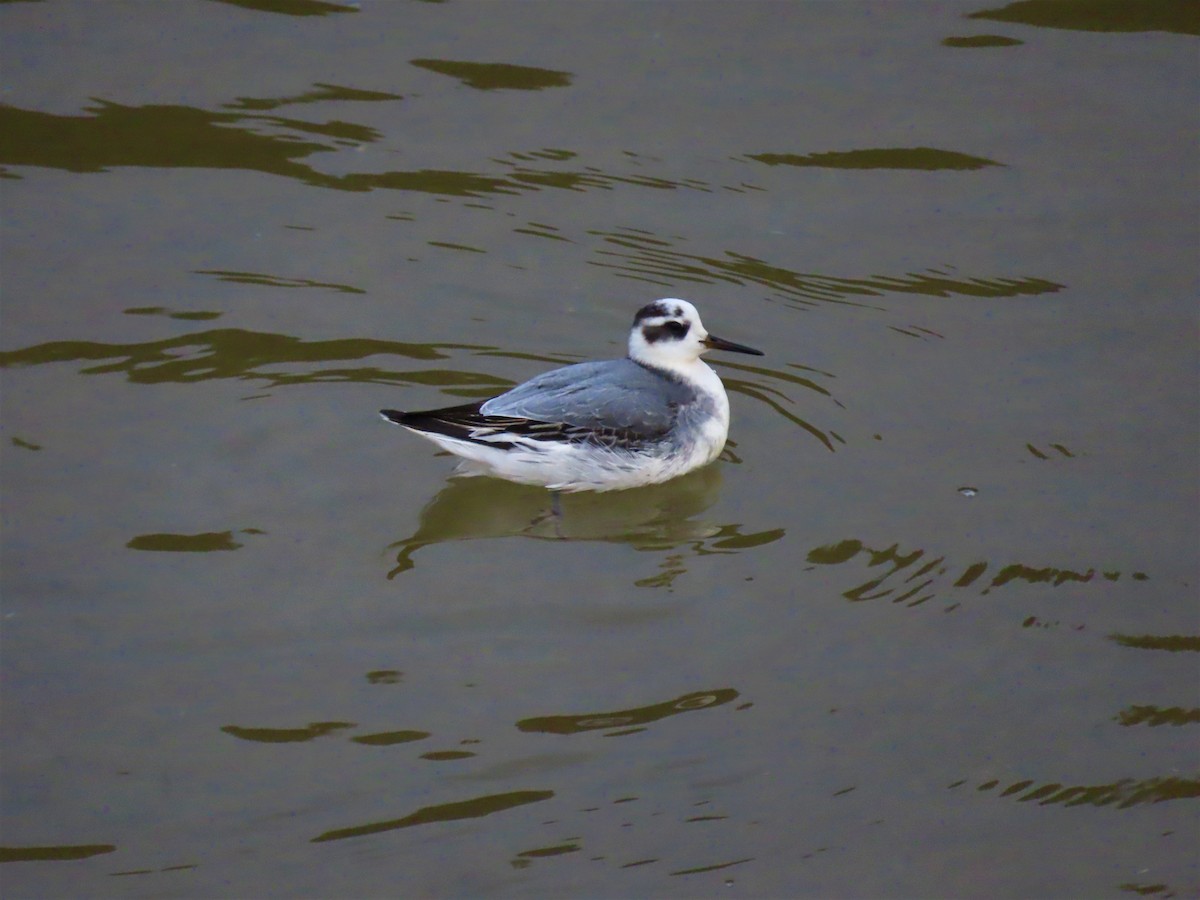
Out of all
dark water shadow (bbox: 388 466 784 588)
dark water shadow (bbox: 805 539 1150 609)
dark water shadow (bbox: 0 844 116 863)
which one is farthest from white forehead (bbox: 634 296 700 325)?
dark water shadow (bbox: 0 844 116 863)

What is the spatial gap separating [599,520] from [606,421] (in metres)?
0.52

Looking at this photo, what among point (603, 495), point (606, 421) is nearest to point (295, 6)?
point (606, 421)

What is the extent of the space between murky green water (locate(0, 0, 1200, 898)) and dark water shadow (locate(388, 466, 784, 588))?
0.10 ft

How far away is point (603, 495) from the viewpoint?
26.8ft

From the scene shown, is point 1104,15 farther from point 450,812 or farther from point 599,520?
point 450,812

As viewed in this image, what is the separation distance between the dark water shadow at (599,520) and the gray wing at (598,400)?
0.37 m

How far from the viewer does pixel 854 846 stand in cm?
586

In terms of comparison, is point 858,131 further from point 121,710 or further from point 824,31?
point 121,710

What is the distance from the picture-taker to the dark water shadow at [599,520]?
7516 mm

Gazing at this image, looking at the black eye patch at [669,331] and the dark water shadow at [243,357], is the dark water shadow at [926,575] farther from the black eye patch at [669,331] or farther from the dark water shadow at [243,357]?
the dark water shadow at [243,357]

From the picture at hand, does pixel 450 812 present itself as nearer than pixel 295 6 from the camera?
Yes

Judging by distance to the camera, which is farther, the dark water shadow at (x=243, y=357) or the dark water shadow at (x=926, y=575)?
the dark water shadow at (x=243, y=357)

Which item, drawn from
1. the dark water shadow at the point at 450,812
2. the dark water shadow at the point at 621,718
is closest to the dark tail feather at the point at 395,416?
the dark water shadow at the point at 621,718

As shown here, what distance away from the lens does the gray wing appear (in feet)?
26.0
